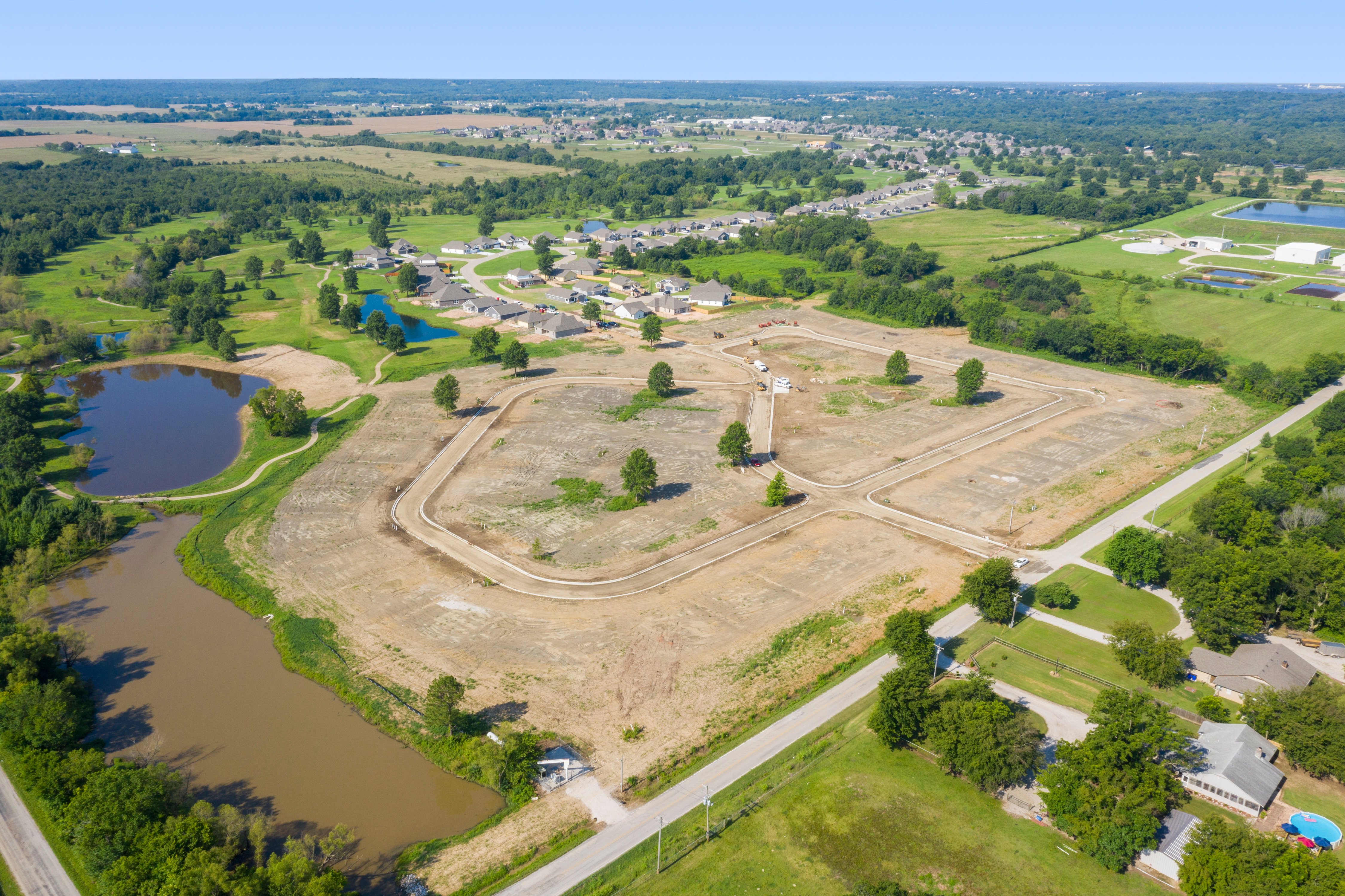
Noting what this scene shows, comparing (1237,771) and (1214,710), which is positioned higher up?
(1237,771)

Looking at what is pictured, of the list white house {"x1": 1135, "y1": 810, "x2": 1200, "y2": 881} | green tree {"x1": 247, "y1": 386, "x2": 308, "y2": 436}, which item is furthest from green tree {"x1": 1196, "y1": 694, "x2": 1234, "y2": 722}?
green tree {"x1": 247, "y1": 386, "x2": 308, "y2": 436}

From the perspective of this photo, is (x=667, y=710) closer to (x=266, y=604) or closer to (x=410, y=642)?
(x=410, y=642)

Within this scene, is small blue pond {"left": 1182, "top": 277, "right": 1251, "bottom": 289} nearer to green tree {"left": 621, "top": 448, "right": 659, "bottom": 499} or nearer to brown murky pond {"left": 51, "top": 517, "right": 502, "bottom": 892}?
green tree {"left": 621, "top": 448, "right": 659, "bottom": 499}

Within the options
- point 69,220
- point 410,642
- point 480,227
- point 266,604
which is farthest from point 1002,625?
point 69,220

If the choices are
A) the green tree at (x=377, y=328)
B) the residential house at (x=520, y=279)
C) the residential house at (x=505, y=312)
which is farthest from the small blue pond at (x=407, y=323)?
the residential house at (x=520, y=279)

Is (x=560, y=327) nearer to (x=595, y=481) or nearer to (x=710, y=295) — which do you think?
(x=710, y=295)

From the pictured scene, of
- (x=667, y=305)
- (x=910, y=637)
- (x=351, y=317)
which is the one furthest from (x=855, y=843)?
(x=351, y=317)
